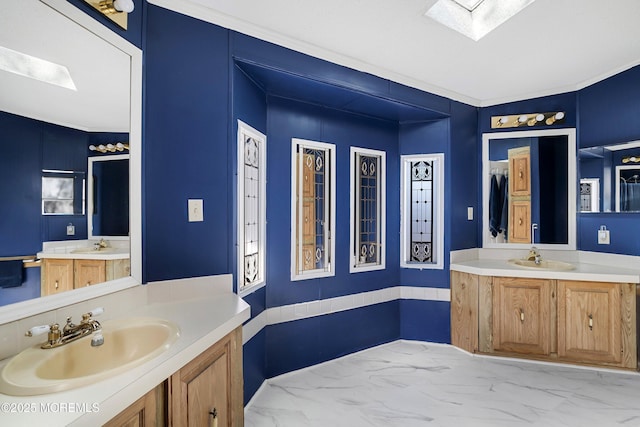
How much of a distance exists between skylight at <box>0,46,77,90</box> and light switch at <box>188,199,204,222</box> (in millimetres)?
728

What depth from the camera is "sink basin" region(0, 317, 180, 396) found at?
911 millimetres

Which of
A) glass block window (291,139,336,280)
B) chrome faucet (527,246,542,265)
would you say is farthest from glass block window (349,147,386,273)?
chrome faucet (527,246,542,265)

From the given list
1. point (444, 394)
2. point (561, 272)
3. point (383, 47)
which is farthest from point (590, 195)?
point (383, 47)

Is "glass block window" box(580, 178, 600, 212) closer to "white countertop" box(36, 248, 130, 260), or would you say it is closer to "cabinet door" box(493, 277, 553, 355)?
"cabinet door" box(493, 277, 553, 355)

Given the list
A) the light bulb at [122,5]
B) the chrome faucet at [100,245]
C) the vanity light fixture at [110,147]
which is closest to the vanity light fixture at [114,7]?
the light bulb at [122,5]

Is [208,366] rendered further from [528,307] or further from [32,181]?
[528,307]

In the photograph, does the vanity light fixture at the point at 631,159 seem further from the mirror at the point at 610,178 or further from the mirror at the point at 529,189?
the mirror at the point at 529,189

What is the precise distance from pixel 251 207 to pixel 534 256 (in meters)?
2.74

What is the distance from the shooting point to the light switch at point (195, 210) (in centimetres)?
188

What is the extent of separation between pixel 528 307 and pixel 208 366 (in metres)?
2.79

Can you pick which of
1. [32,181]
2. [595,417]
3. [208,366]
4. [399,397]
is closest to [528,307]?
[595,417]

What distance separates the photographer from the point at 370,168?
11.0 feet

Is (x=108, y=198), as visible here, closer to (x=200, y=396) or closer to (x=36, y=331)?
(x=36, y=331)

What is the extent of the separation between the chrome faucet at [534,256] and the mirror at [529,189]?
12 cm
